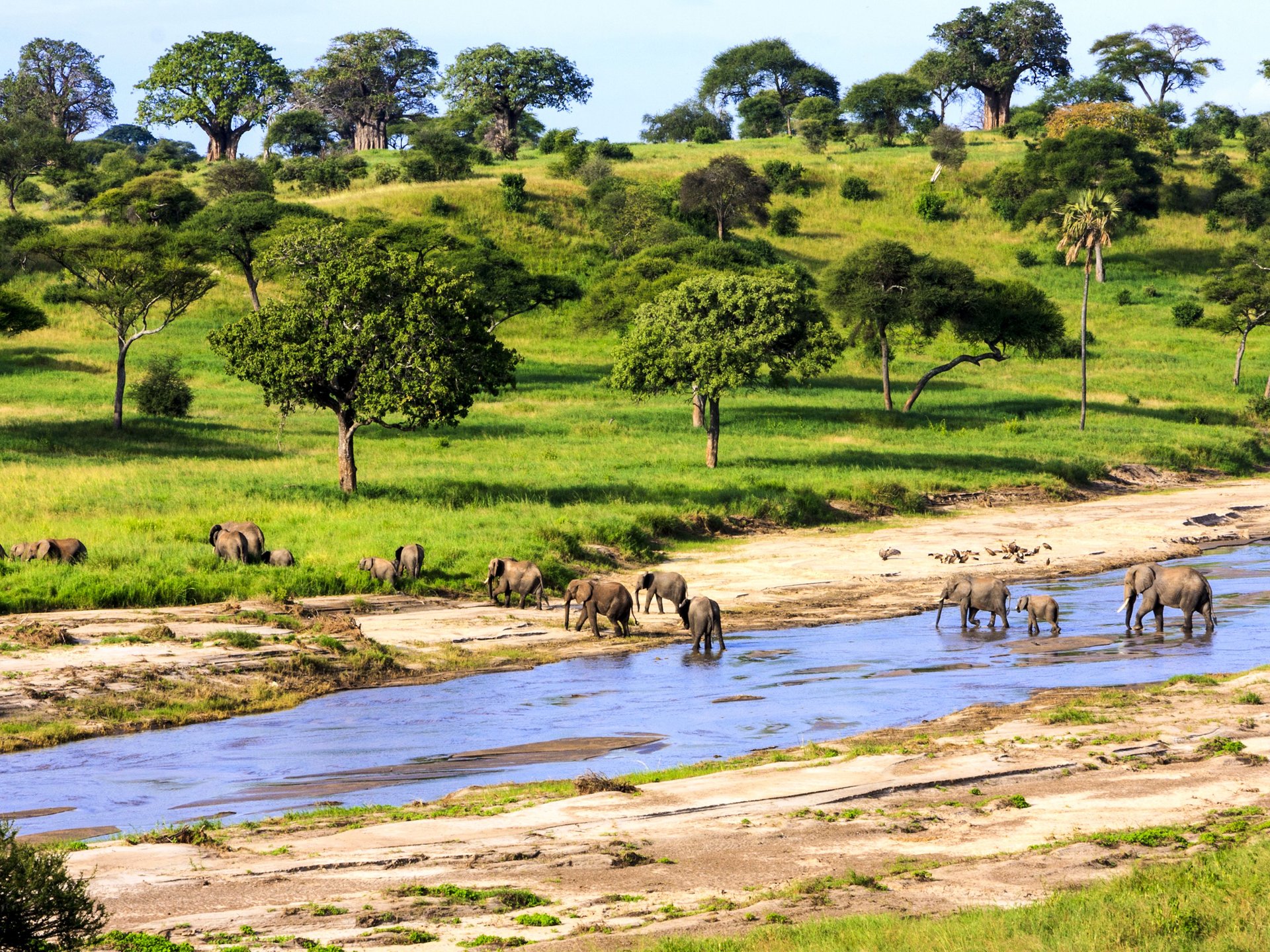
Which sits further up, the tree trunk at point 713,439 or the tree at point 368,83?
the tree at point 368,83

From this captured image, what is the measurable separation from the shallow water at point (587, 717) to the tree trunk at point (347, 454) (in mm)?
14272

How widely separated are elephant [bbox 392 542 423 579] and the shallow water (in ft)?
18.2

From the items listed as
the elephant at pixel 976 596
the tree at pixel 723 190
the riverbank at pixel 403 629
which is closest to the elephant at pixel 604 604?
the riverbank at pixel 403 629

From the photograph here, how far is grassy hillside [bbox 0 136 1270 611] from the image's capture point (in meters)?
29.4

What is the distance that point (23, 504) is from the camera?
Answer: 32.3 metres

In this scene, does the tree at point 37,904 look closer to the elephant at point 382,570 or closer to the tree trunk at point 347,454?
the elephant at point 382,570

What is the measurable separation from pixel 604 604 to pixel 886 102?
385 feet

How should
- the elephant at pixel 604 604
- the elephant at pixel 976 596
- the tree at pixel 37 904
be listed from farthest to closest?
the elephant at pixel 976 596 < the elephant at pixel 604 604 < the tree at pixel 37 904

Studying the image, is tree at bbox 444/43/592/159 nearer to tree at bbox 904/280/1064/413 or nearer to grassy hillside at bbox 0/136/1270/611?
grassy hillside at bbox 0/136/1270/611

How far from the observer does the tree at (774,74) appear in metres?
154

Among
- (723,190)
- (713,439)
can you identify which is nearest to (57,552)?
(713,439)

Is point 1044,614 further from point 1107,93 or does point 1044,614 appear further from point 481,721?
point 1107,93

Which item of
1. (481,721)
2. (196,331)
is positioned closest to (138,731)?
(481,721)

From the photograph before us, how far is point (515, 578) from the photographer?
26.1 m
